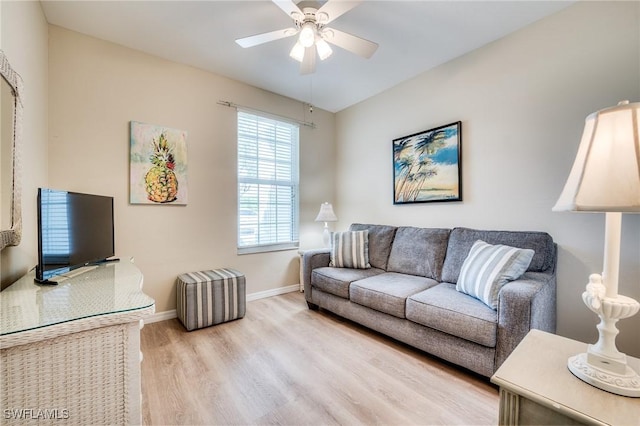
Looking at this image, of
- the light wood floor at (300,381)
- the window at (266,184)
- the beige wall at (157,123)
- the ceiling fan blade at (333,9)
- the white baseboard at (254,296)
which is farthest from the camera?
the window at (266,184)

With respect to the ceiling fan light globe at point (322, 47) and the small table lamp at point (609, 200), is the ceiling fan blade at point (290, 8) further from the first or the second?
the small table lamp at point (609, 200)

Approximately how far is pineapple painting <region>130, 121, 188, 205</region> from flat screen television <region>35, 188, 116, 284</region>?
0.57 metres

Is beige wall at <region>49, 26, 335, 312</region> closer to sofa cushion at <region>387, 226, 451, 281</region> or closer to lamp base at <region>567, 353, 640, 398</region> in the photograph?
sofa cushion at <region>387, 226, 451, 281</region>

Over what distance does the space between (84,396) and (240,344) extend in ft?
4.44

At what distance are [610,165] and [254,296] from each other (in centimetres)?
325

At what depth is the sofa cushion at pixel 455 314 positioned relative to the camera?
165 cm

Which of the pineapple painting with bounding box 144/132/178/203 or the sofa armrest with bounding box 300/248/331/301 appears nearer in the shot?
the pineapple painting with bounding box 144/132/178/203

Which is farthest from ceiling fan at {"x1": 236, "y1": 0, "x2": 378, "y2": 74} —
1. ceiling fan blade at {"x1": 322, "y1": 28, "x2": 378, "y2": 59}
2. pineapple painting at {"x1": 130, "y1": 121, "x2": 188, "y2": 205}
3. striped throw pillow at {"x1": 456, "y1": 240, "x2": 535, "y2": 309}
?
striped throw pillow at {"x1": 456, "y1": 240, "x2": 535, "y2": 309}

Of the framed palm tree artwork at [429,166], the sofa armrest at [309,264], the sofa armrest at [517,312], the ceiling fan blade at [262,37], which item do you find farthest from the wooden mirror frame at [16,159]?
the framed palm tree artwork at [429,166]

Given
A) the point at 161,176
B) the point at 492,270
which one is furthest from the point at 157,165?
the point at 492,270

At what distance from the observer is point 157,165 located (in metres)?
2.67

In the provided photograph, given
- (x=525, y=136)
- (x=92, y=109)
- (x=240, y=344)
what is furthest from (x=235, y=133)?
(x=525, y=136)

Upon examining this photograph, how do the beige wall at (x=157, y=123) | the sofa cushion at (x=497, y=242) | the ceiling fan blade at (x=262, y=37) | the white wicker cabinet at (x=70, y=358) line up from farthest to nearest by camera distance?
the beige wall at (x=157, y=123)
the sofa cushion at (x=497, y=242)
the ceiling fan blade at (x=262, y=37)
the white wicker cabinet at (x=70, y=358)

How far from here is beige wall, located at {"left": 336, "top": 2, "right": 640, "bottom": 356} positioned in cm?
185
